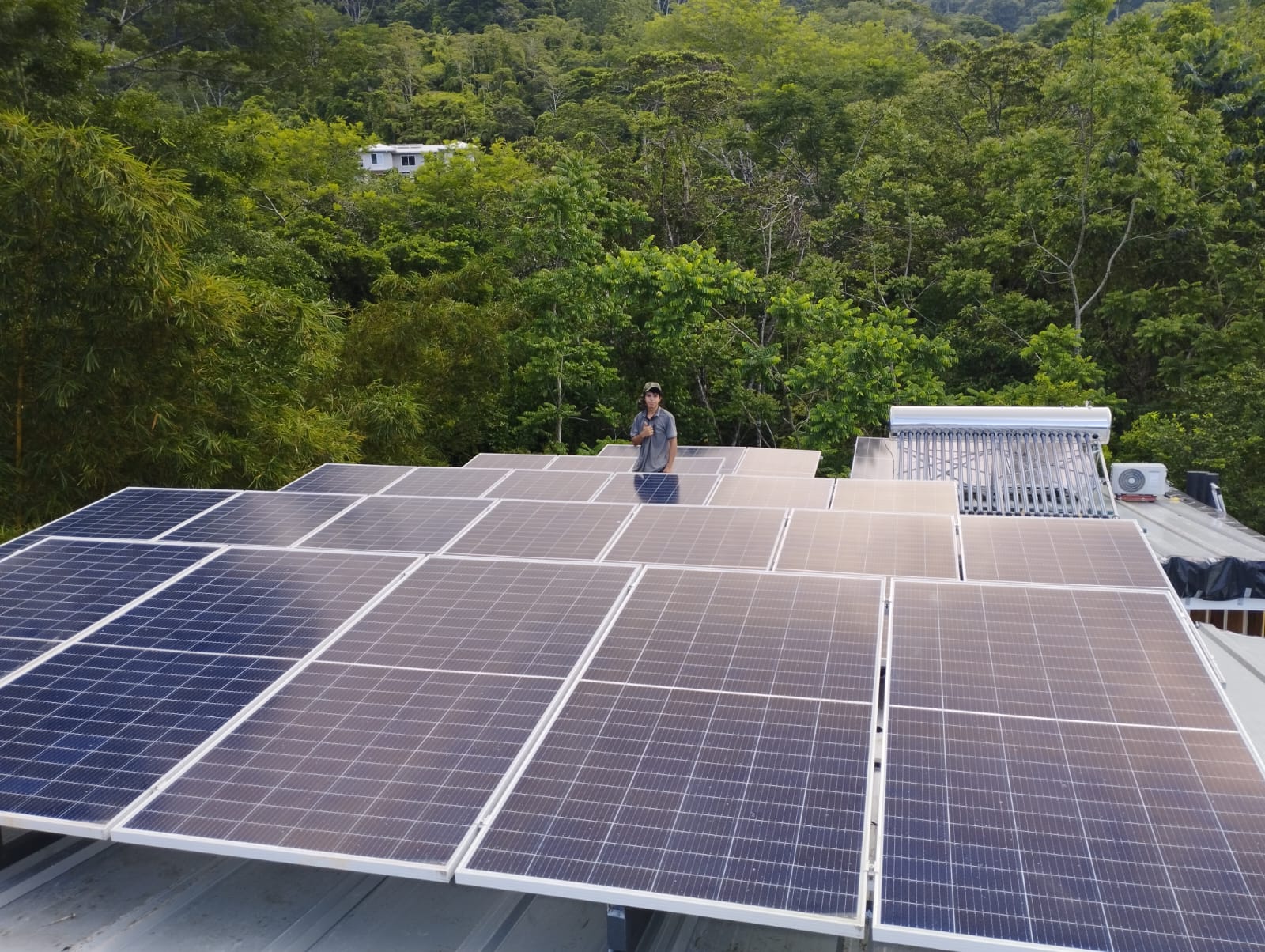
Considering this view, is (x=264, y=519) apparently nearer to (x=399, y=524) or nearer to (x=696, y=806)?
(x=399, y=524)

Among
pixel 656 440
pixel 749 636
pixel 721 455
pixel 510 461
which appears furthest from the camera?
pixel 721 455

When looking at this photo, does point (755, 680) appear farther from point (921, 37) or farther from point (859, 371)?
point (921, 37)

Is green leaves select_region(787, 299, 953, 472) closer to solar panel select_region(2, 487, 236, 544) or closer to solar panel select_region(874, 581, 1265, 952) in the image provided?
solar panel select_region(2, 487, 236, 544)

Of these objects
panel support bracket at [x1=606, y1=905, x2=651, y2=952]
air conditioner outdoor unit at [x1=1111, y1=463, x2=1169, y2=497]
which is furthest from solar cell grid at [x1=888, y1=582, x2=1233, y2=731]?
air conditioner outdoor unit at [x1=1111, y1=463, x2=1169, y2=497]

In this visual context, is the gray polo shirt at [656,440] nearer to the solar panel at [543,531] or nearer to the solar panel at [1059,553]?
the solar panel at [543,531]

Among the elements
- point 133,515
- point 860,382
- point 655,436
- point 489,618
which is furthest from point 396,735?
point 860,382

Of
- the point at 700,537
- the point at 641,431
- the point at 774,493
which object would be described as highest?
the point at 641,431

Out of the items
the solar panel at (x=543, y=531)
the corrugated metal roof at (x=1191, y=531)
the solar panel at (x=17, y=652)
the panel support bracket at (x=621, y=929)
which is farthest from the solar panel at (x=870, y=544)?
the corrugated metal roof at (x=1191, y=531)
